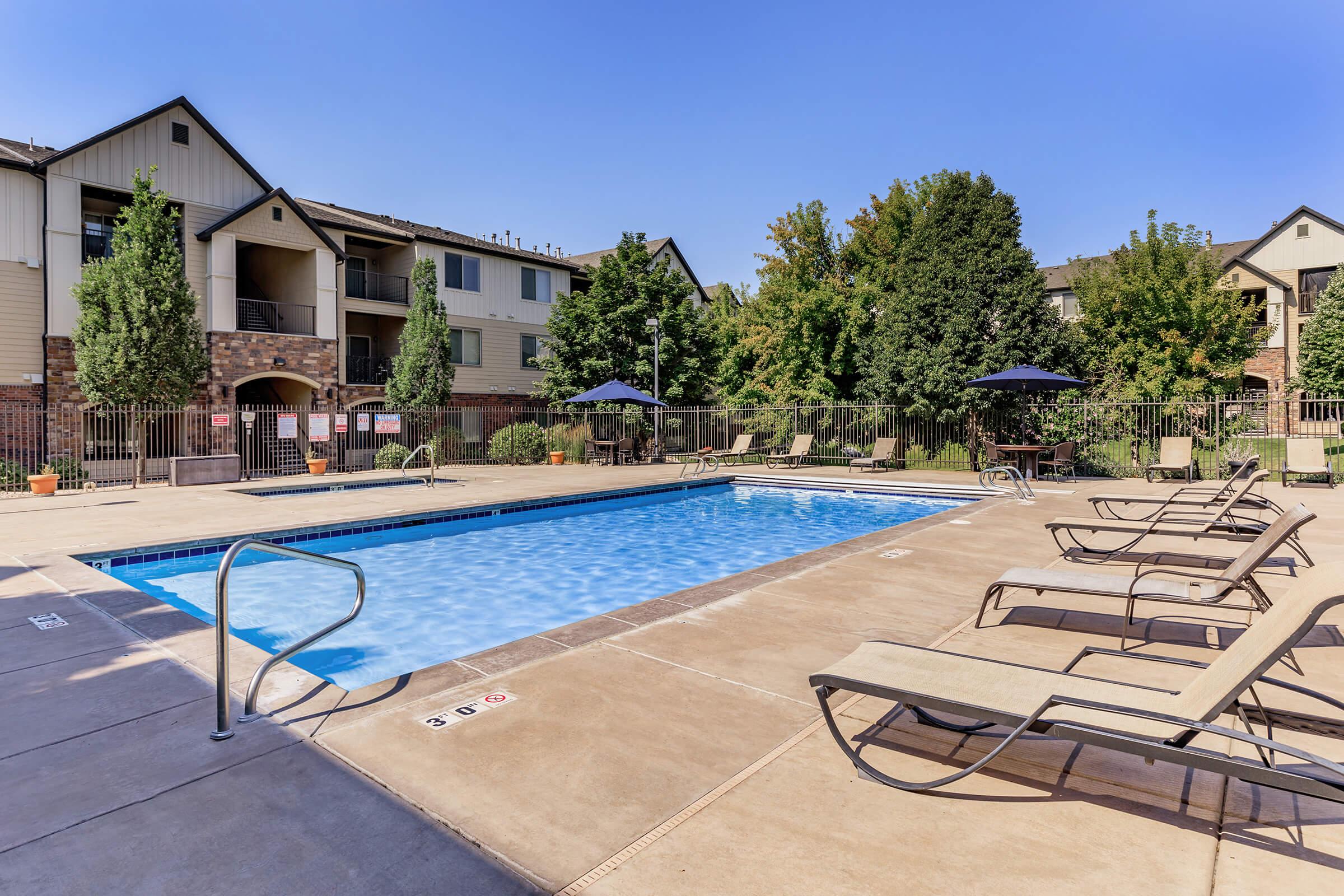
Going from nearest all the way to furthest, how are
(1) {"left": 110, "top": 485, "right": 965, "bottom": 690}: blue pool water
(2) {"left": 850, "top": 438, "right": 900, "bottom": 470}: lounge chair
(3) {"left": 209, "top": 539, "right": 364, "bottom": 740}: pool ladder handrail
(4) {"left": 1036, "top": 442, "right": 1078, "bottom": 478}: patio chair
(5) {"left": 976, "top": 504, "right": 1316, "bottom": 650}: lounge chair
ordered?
1. (3) {"left": 209, "top": 539, "right": 364, "bottom": 740}: pool ladder handrail
2. (5) {"left": 976, "top": 504, "right": 1316, "bottom": 650}: lounge chair
3. (1) {"left": 110, "top": 485, "right": 965, "bottom": 690}: blue pool water
4. (4) {"left": 1036, "top": 442, "right": 1078, "bottom": 478}: patio chair
5. (2) {"left": 850, "top": 438, "right": 900, "bottom": 470}: lounge chair

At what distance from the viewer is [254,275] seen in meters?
24.5

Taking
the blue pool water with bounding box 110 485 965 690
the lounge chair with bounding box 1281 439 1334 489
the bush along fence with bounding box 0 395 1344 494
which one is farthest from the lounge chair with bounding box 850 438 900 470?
the lounge chair with bounding box 1281 439 1334 489

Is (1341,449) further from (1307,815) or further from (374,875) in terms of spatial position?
(374,875)

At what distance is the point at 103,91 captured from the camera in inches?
685

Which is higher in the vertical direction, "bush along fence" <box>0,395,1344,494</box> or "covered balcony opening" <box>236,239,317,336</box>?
"covered balcony opening" <box>236,239,317,336</box>

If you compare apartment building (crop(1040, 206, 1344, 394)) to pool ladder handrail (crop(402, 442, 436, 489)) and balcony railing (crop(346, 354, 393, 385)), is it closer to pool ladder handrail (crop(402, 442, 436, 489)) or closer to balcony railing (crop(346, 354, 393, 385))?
balcony railing (crop(346, 354, 393, 385))

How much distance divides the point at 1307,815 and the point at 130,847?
417 cm

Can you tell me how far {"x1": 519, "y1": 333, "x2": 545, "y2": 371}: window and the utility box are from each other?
42.8 ft

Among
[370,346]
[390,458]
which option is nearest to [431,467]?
[390,458]

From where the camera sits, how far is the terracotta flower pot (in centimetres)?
1352

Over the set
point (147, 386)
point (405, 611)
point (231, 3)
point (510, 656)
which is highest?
point (231, 3)

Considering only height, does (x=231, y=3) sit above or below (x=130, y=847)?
above

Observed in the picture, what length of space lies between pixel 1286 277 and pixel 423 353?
3941 centimetres

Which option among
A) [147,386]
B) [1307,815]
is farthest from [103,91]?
[1307,815]
